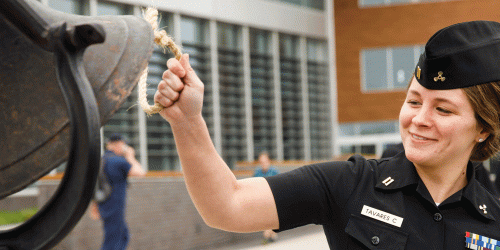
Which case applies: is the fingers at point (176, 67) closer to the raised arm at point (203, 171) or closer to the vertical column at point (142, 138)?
the raised arm at point (203, 171)

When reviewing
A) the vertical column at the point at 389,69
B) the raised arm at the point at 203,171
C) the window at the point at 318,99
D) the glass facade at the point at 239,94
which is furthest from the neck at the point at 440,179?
the vertical column at the point at 389,69

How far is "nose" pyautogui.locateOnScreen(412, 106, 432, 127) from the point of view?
1.74m

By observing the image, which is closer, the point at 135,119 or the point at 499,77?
the point at 499,77

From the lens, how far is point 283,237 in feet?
38.6

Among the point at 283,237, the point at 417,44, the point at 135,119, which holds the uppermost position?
the point at 417,44

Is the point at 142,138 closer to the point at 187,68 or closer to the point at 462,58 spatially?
the point at 462,58

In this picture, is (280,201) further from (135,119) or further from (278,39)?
(278,39)

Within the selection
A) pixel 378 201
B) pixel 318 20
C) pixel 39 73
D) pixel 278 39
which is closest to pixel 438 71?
pixel 378 201

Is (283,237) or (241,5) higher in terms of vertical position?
(241,5)

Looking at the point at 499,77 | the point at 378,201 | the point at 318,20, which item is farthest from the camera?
the point at 318,20

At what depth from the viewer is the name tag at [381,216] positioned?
6.09ft

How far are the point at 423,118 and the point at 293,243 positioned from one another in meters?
9.10

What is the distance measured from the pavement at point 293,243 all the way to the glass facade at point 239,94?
570 centimetres

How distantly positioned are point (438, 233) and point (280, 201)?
1.66 ft
